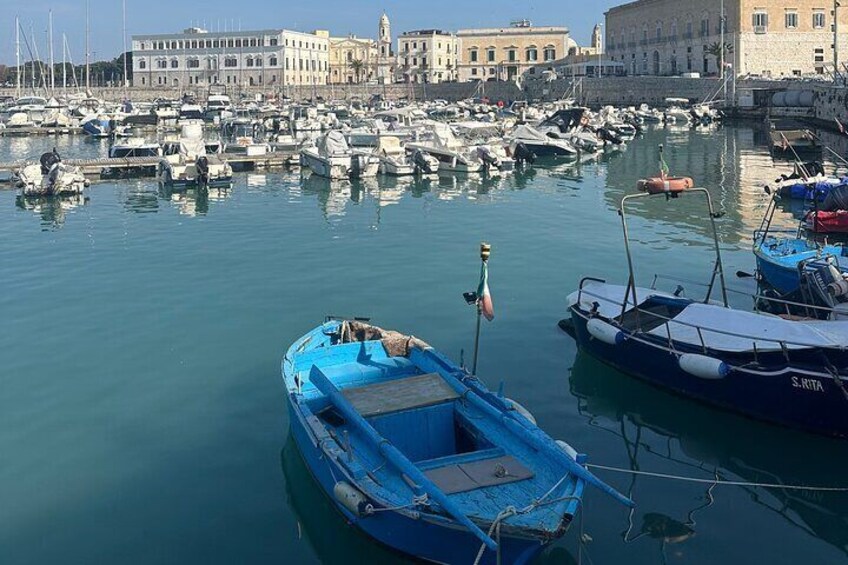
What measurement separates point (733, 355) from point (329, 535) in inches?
237

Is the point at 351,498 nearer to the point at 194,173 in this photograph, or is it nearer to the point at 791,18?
the point at 194,173

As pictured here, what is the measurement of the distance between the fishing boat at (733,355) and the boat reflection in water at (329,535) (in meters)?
4.27

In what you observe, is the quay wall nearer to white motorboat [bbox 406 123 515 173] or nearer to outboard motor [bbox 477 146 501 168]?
white motorboat [bbox 406 123 515 173]

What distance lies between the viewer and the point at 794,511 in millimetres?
9984

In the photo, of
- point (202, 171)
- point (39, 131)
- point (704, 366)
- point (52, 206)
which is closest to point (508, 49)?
point (39, 131)

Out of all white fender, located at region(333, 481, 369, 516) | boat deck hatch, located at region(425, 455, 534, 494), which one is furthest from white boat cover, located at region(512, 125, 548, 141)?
white fender, located at region(333, 481, 369, 516)

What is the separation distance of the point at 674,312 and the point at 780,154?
36.3 m

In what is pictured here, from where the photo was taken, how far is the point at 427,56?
14112 centimetres

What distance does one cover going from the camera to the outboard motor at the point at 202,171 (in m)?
37.5

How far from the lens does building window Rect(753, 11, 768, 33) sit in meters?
91.1

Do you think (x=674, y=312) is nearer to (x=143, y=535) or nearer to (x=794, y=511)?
(x=794, y=511)

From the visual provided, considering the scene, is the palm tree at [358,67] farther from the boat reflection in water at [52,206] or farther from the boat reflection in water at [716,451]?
the boat reflection in water at [716,451]

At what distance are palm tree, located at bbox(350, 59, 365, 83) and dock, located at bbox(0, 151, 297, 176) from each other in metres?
95.8

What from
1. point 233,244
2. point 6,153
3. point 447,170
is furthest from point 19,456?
point 6,153
